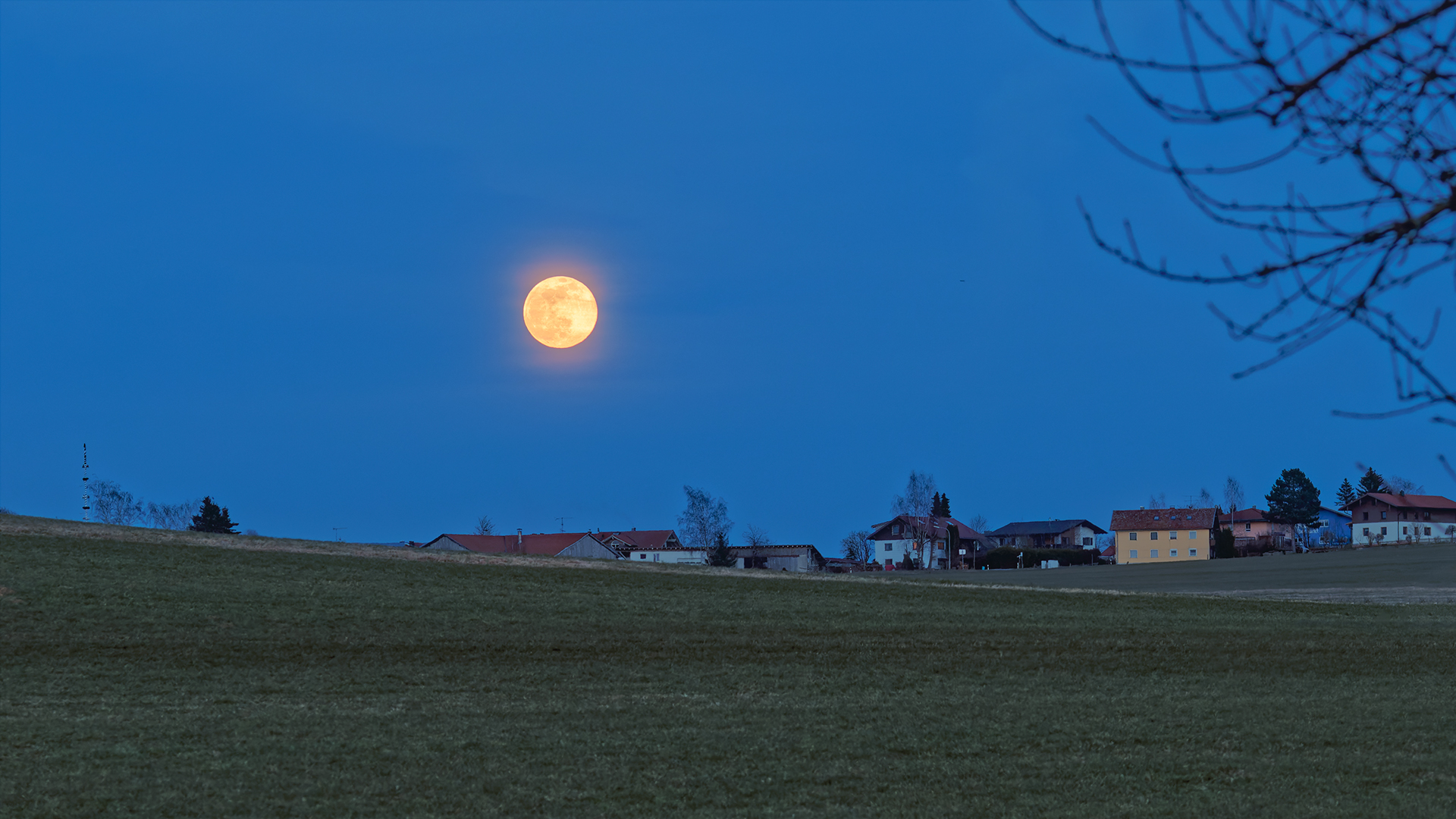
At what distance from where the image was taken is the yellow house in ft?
366

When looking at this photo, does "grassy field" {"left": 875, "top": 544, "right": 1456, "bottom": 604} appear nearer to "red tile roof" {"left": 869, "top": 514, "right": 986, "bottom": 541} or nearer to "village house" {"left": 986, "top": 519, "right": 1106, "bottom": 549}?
"red tile roof" {"left": 869, "top": 514, "right": 986, "bottom": 541}

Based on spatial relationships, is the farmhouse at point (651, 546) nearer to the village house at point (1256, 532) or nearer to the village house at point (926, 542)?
the village house at point (926, 542)

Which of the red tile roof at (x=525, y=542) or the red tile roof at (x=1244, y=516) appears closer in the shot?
the red tile roof at (x=525, y=542)

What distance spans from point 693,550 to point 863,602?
255 feet

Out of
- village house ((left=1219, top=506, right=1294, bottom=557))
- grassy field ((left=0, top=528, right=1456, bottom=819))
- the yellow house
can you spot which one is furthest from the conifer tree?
grassy field ((left=0, top=528, right=1456, bottom=819))

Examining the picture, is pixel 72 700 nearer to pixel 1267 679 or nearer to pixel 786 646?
pixel 786 646

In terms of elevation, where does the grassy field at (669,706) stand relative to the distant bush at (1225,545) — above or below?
below

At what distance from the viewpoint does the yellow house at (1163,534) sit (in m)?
112

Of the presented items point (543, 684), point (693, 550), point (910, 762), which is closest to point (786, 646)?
point (543, 684)

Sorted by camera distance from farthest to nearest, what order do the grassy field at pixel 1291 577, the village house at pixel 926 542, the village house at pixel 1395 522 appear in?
the village house at pixel 926 542, the village house at pixel 1395 522, the grassy field at pixel 1291 577

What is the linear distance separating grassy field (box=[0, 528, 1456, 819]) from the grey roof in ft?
363

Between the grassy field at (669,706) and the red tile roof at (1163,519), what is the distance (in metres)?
79.2

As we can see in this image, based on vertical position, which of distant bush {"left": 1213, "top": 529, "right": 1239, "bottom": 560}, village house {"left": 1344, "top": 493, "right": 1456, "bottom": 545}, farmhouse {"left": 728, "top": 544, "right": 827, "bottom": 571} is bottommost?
farmhouse {"left": 728, "top": 544, "right": 827, "bottom": 571}

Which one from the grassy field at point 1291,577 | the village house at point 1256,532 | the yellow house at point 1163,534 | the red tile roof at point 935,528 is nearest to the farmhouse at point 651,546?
the red tile roof at point 935,528
